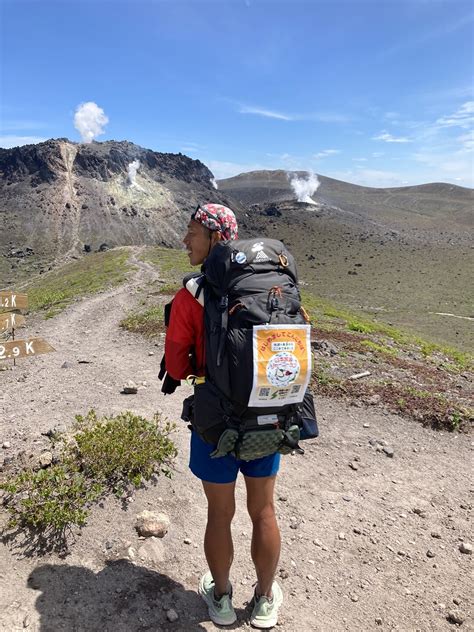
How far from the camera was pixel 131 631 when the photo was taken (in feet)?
10.0

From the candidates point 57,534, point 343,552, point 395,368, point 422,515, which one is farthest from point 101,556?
point 395,368

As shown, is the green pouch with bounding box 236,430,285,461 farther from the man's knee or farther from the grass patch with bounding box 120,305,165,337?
the grass patch with bounding box 120,305,165,337

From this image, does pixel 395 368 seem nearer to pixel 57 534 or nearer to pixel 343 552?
pixel 343 552

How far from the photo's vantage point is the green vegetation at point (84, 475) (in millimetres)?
3809

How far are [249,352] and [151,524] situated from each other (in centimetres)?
230

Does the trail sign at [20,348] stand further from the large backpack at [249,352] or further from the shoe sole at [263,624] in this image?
the shoe sole at [263,624]

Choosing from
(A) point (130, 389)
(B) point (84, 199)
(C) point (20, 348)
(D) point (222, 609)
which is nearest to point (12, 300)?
(C) point (20, 348)

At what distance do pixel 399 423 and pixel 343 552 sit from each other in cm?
344

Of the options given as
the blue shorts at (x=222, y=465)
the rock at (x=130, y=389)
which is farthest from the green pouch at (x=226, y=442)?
the rock at (x=130, y=389)

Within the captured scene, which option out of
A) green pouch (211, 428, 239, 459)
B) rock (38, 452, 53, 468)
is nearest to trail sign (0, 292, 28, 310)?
rock (38, 452, 53, 468)

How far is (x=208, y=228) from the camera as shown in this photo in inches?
111

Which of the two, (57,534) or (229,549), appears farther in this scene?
(57,534)

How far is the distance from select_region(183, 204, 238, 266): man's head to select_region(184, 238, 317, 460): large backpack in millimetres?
194

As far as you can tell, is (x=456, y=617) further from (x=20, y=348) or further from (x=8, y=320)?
(x=8, y=320)
